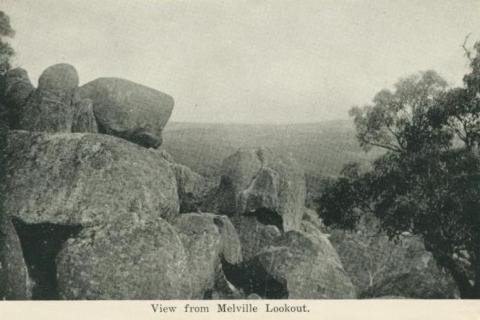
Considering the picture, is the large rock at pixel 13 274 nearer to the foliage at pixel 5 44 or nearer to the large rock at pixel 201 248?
the large rock at pixel 201 248

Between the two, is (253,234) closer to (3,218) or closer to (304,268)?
(304,268)

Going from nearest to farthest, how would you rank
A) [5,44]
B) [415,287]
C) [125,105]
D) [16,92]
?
1. [415,287]
2. [5,44]
3. [16,92]
4. [125,105]

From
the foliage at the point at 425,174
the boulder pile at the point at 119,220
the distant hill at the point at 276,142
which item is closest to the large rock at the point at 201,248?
the boulder pile at the point at 119,220

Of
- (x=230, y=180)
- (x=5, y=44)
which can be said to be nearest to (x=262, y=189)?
(x=230, y=180)

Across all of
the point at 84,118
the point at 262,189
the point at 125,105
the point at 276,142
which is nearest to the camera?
the point at 84,118
